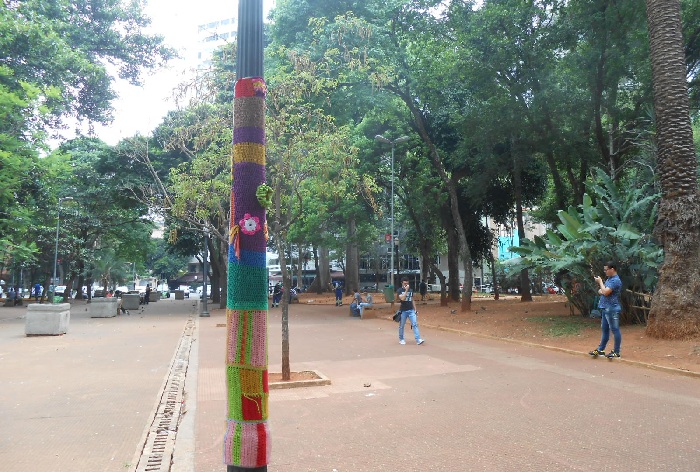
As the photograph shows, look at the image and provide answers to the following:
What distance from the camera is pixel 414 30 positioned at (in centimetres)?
1978

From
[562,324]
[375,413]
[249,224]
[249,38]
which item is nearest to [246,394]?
[249,224]

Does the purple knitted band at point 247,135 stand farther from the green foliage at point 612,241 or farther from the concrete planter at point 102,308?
the concrete planter at point 102,308

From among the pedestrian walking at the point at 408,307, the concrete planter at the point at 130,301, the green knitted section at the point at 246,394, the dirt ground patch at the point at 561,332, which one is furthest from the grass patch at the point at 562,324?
the concrete planter at the point at 130,301

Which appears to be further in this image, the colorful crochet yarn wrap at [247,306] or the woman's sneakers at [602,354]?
the woman's sneakers at [602,354]

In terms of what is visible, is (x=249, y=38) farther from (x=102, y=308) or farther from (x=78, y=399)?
(x=102, y=308)

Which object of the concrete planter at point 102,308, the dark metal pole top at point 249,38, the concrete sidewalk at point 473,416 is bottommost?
the concrete sidewalk at point 473,416

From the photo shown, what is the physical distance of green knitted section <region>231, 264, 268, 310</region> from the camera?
11.1 ft

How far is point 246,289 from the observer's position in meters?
3.39

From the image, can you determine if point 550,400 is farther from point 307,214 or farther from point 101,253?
point 101,253

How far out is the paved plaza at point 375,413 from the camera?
5062 mm

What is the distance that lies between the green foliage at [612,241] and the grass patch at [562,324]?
1044 millimetres

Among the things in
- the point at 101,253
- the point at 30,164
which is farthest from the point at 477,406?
the point at 101,253

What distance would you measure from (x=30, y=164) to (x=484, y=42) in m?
16.7

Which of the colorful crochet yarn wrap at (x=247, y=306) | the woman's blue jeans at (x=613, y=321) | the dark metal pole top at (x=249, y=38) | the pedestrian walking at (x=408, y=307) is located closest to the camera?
the colorful crochet yarn wrap at (x=247, y=306)
